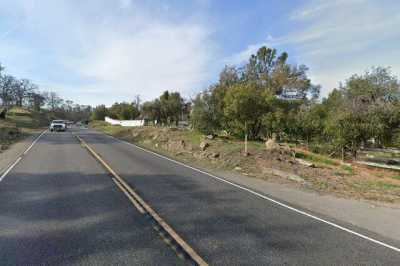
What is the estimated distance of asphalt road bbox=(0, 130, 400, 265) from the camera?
4070mm

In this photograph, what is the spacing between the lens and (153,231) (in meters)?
4.93

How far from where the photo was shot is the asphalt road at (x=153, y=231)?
13.4 feet

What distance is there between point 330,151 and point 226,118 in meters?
10.8

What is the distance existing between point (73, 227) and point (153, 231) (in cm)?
157

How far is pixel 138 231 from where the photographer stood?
16.1 ft

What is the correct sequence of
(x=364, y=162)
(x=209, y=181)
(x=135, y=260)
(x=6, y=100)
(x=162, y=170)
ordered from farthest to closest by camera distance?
(x=6, y=100) → (x=364, y=162) → (x=162, y=170) → (x=209, y=181) → (x=135, y=260)

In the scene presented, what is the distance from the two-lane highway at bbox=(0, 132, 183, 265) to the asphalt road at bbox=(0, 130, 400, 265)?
15 mm

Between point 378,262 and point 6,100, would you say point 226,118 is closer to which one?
point 378,262

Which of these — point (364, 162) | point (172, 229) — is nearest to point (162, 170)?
point (172, 229)

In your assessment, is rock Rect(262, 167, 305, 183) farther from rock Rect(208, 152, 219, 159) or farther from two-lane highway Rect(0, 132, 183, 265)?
two-lane highway Rect(0, 132, 183, 265)

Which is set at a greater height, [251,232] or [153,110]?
[153,110]

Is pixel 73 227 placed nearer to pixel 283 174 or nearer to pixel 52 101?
pixel 283 174

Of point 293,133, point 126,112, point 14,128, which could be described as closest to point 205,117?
point 293,133

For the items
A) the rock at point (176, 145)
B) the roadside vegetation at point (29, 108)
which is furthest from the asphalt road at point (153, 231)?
the roadside vegetation at point (29, 108)
